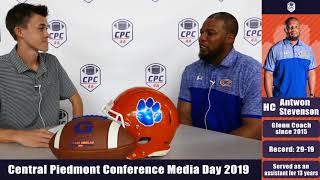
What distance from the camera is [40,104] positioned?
2.20 metres

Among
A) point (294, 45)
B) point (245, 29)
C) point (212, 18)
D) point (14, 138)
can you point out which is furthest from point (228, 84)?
point (294, 45)

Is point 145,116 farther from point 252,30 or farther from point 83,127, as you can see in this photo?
point 252,30

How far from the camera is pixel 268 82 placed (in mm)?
986

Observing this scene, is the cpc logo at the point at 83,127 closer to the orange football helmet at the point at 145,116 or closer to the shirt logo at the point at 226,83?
the orange football helmet at the point at 145,116

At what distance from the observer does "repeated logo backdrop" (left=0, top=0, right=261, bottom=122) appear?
109 inches

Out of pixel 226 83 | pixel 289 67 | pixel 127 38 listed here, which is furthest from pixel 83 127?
pixel 127 38

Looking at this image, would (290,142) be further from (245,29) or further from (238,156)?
(245,29)

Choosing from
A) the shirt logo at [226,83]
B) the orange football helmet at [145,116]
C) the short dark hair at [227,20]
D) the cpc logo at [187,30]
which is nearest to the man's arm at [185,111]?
the shirt logo at [226,83]

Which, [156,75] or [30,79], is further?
[156,75]

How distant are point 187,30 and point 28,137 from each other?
A: 5.12ft

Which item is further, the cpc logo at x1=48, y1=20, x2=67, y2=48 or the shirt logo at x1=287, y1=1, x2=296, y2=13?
the cpc logo at x1=48, y1=20, x2=67, y2=48

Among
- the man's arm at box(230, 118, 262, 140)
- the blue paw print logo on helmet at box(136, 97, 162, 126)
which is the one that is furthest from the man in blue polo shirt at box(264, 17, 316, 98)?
the man's arm at box(230, 118, 262, 140)

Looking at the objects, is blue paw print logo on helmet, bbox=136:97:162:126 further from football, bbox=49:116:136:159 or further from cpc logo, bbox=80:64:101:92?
cpc logo, bbox=80:64:101:92

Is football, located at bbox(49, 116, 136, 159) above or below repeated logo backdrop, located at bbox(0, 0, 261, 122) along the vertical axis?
below
